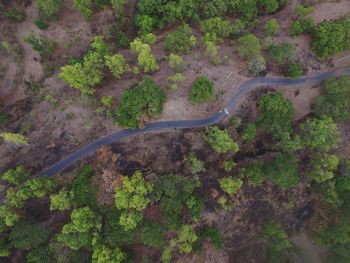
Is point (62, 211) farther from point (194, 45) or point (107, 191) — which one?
point (194, 45)

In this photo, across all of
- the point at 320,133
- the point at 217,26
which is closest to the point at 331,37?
the point at 320,133

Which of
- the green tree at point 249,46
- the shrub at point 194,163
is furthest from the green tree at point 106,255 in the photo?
the green tree at point 249,46

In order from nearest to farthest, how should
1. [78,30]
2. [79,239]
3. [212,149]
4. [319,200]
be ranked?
1. [79,239]
2. [212,149]
3. [319,200]
4. [78,30]

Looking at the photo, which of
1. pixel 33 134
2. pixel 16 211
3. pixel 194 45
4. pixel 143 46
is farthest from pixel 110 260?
pixel 194 45

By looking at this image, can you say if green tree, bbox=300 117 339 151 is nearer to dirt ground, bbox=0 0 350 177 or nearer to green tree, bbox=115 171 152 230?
dirt ground, bbox=0 0 350 177

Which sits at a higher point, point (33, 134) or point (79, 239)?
point (33, 134)

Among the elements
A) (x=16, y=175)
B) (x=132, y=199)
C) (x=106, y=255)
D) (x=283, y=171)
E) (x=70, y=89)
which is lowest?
(x=106, y=255)

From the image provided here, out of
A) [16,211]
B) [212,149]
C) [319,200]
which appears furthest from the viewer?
[319,200]

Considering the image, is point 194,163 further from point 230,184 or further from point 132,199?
point 132,199
